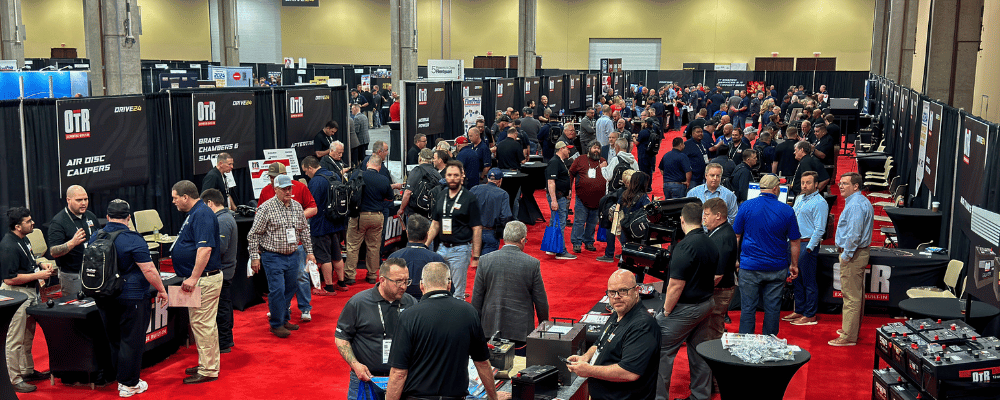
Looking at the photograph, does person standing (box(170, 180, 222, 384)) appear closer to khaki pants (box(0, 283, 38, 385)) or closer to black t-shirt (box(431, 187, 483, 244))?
khaki pants (box(0, 283, 38, 385))

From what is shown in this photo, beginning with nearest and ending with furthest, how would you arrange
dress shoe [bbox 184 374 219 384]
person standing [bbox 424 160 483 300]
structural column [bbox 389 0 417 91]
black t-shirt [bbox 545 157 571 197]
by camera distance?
1. dress shoe [bbox 184 374 219 384]
2. person standing [bbox 424 160 483 300]
3. black t-shirt [bbox 545 157 571 197]
4. structural column [bbox 389 0 417 91]

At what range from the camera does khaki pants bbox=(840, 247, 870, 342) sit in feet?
23.6

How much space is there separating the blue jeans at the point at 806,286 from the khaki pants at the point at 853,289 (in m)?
0.64

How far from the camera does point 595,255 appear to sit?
10859mm

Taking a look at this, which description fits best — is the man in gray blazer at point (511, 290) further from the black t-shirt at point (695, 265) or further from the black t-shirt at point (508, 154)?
the black t-shirt at point (508, 154)

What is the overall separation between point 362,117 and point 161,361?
359 inches

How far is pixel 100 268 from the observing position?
5.74 m

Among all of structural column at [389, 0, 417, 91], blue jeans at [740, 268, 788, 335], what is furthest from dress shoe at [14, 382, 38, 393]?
structural column at [389, 0, 417, 91]

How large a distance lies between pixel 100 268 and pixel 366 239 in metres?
3.67

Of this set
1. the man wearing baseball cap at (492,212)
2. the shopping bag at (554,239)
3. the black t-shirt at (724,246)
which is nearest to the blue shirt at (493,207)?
the man wearing baseball cap at (492,212)

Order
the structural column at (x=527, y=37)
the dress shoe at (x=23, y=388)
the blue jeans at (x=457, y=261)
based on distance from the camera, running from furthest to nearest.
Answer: the structural column at (x=527, y=37), the blue jeans at (x=457, y=261), the dress shoe at (x=23, y=388)

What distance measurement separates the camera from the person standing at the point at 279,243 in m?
7.11

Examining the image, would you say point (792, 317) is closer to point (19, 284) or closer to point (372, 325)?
point (372, 325)

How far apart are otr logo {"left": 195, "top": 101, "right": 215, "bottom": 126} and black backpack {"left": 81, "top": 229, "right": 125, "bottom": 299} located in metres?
5.10
